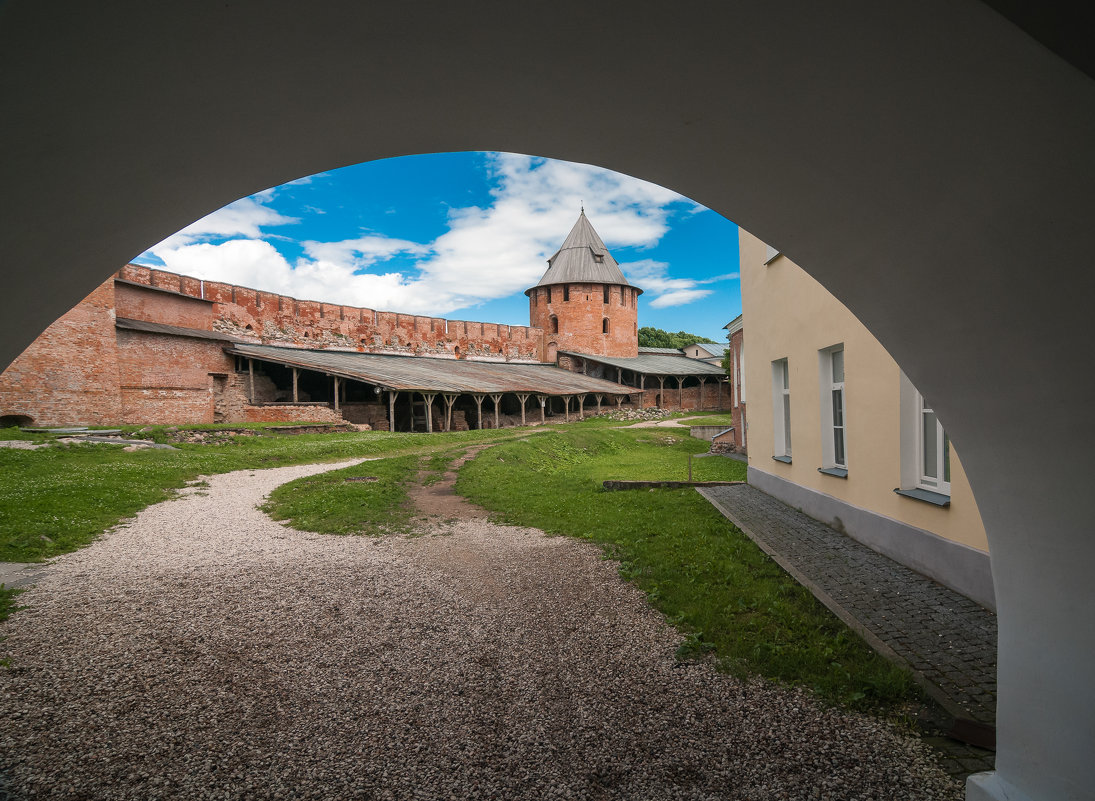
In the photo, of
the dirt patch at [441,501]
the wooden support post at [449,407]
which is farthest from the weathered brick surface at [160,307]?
the dirt patch at [441,501]

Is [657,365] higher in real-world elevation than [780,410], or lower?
higher

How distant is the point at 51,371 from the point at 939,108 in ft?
77.4

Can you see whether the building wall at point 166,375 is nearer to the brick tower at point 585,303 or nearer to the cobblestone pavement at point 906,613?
the cobblestone pavement at point 906,613

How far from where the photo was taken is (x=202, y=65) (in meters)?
1.36

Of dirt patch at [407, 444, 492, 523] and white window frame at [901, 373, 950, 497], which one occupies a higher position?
white window frame at [901, 373, 950, 497]

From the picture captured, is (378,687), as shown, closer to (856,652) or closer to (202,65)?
(856,652)

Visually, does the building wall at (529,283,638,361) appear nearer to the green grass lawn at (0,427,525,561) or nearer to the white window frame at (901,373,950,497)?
the green grass lawn at (0,427,525,561)

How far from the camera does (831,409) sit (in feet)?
22.6

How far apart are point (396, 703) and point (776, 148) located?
10.8 ft

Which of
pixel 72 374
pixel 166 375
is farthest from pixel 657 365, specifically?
pixel 72 374

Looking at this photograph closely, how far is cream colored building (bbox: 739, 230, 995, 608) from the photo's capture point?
4652mm

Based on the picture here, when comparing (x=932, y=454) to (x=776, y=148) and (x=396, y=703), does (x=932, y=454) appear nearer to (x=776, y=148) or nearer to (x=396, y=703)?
(x=776, y=148)

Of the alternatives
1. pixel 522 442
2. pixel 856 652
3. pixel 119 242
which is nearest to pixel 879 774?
pixel 856 652

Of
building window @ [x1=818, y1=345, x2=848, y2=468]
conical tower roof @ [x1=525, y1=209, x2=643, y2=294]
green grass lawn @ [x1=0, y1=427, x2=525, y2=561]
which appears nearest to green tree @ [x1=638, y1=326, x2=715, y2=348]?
conical tower roof @ [x1=525, y1=209, x2=643, y2=294]
